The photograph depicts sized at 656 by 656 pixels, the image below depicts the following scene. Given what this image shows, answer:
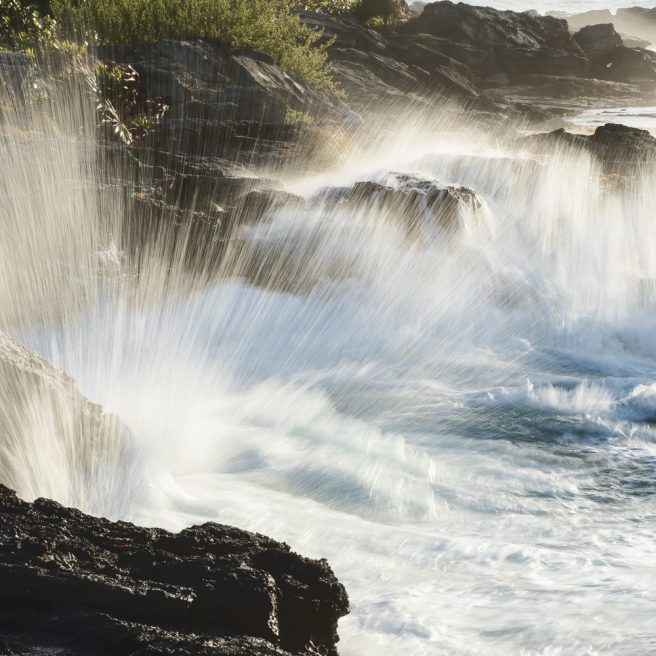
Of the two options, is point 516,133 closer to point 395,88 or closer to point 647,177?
point 395,88

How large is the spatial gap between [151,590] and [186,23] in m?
14.2

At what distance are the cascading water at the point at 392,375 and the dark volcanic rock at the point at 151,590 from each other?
65 centimetres

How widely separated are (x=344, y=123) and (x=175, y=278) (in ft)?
20.7

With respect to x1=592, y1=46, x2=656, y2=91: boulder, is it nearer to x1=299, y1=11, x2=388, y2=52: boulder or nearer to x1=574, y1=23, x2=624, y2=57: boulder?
x1=574, y1=23, x2=624, y2=57: boulder

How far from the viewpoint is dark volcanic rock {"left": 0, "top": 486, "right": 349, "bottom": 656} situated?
254 cm

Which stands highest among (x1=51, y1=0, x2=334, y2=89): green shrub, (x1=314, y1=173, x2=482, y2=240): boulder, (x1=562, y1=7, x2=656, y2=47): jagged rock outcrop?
(x1=562, y1=7, x2=656, y2=47): jagged rock outcrop

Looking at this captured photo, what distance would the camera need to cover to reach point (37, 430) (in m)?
4.69

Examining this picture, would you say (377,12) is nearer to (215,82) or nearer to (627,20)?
(215,82)

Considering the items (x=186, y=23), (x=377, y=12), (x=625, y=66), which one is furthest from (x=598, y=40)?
(x=186, y=23)

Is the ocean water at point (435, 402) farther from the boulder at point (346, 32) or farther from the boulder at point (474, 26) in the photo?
the boulder at point (474, 26)

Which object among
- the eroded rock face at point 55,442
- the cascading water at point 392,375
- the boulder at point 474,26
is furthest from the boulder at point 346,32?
the eroded rock face at point 55,442

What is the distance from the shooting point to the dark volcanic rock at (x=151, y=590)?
8.35ft

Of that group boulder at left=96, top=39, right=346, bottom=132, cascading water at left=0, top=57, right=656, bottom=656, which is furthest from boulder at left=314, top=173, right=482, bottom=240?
boulder at left=96, top=39, right=346, bottom=132

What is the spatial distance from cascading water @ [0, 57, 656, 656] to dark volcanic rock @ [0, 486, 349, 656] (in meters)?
0.65
